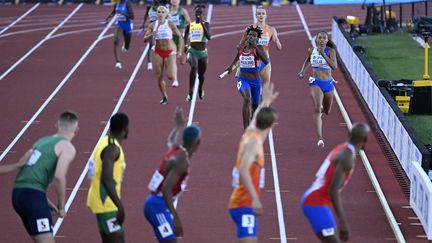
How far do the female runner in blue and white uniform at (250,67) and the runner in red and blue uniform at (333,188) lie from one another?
759cm

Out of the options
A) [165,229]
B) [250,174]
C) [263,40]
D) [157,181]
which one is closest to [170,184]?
[157,181]

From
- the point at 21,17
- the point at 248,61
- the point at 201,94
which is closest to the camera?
the point at 248,61

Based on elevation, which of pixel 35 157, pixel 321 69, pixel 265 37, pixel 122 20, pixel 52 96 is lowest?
pixel 52 96

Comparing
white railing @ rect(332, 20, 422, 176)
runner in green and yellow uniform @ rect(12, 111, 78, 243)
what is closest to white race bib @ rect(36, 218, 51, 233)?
runner in green and yellow uniform @ rect(12, 111, 78, 243)

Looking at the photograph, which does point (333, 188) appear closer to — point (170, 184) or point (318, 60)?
point (170, 184)

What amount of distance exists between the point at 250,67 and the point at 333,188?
809 centimetres

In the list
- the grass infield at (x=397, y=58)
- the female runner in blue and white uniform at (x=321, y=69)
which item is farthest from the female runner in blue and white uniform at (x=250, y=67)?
the grass infield at (x=397, y=58)

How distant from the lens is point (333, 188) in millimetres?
11094

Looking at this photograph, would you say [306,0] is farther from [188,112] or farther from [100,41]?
[188,112]

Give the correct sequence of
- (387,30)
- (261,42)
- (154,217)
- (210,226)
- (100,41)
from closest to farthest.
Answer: (154,217), (210,226), (261,42), (100,41), (387,30)

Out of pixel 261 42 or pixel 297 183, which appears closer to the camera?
pixel 297 183

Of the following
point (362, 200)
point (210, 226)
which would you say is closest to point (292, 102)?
point (362, 200)

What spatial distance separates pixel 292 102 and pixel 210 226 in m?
8.92

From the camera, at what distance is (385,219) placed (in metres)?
15.8
